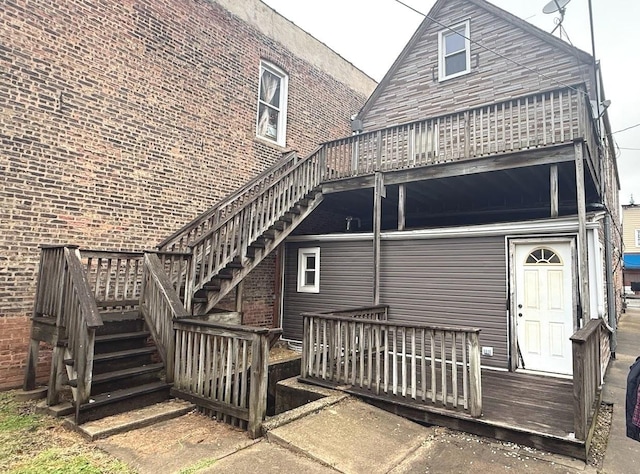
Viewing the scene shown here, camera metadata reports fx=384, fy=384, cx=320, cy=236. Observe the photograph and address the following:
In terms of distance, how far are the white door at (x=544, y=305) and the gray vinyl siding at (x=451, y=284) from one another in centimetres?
28

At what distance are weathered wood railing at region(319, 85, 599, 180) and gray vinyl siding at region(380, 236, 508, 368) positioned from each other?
5.66 ft

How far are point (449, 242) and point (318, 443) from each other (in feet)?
15.9

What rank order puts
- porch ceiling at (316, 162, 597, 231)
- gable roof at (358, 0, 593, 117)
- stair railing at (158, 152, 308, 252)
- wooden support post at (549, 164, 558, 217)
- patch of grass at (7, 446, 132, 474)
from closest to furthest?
1. patch of grass at (7, 446, 132, 474)
2. wooden support post at (549, 164, 558, 217)
3. stair railing at (158, 152, 308, 252)
4. porch ceiling at (316, 162, 597, 231)
5. gable roof at (358, 0, 593, 117)

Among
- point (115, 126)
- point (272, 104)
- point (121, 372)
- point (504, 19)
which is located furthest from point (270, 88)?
point (121, 372)

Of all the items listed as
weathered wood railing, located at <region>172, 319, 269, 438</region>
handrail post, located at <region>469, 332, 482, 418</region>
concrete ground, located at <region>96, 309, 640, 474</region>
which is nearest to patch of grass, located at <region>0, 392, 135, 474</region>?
concrete ground, located at <region>96, 309, 640, 474</region>

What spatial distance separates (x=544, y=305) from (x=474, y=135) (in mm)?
3351

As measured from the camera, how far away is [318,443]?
381 centimetres

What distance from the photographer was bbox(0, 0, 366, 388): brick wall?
222 inches

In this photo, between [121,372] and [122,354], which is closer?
[121,372]

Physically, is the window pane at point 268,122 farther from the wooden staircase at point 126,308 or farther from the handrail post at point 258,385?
the handrail post at point 258,385

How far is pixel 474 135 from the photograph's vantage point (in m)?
7.42

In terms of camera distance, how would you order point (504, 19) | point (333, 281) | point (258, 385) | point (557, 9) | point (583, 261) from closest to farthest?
point (258, 385), point (583, 261), point (333, 281), point (557, 9), point (504, 19)

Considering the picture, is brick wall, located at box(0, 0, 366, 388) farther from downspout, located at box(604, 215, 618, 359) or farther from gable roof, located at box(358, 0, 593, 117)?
downspout, located at box(604, 215, 618, 359)

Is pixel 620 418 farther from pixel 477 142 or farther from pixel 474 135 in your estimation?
pixel 474 135
